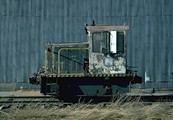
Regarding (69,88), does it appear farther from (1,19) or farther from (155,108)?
(1,19)

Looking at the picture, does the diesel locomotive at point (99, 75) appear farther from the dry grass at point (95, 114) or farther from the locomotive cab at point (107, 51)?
the dry grass at point (95, 114)

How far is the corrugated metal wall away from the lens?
22.5 metres

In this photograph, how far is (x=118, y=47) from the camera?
15781mm

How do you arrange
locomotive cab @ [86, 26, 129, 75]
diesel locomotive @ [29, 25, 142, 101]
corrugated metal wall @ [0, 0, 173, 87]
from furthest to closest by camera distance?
1. corrugated metal wall @ [0, 0, 173, 87]
2. locomotive cab @ [86, 26, 129, 75]
3. diesel locomotive @ [29, 25, 142, 101]

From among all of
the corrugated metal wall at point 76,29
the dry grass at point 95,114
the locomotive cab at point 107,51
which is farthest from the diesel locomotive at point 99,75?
the corrugated metal wall at point 76,29

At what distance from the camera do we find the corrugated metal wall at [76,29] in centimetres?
2245

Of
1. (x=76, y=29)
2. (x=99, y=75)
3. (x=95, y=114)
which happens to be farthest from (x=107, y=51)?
(x=76, y=29)

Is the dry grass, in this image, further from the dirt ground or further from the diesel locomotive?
the diesel locomotive

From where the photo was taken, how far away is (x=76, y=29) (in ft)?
74.0

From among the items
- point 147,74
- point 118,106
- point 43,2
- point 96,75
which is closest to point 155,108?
point 118,106

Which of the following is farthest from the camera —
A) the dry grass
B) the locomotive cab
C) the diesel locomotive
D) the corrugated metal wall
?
the corrugated metal wall

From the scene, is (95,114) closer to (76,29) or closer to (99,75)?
(99,75)

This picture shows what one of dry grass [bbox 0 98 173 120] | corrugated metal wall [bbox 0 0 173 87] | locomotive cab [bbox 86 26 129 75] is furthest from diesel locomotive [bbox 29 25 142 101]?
corrugated metal wall [bbox 0 0 173 87]

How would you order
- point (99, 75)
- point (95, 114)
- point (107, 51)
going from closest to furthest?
1. point (95, 114)
2. point (99, 75)
3. point (107, 51)
